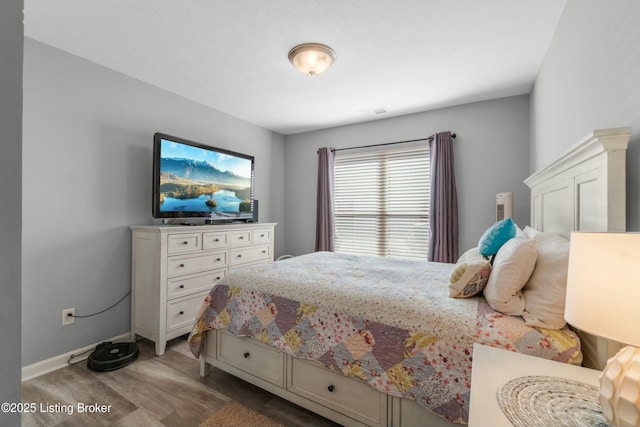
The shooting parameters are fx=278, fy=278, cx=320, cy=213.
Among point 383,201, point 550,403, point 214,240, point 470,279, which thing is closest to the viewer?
point 550,403

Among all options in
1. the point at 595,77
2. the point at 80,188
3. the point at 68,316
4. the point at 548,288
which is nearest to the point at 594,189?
the point at 548,288

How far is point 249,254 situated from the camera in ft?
11.1

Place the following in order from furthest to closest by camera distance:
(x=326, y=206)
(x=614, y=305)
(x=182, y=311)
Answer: (x=326, y=206) < (x=182, y=311) < (x=614, y=305)

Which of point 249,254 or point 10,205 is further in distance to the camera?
point 249,254

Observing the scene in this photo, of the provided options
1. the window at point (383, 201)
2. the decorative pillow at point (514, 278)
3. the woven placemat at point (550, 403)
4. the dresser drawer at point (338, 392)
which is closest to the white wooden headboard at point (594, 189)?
the decorative pillow at point (514, 278)

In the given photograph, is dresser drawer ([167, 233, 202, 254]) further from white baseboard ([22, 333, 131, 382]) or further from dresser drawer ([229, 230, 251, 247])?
white baseboard ([22, 333, 131, 382])

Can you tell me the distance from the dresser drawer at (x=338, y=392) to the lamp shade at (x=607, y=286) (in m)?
1.10

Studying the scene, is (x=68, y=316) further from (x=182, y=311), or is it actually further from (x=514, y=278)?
(x=514, y=278)

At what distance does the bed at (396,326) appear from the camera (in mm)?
1208

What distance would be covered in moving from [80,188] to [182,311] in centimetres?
140

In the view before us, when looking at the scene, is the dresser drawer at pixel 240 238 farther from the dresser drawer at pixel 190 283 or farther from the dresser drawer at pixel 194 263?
the dresser drawer at pixel 190 283

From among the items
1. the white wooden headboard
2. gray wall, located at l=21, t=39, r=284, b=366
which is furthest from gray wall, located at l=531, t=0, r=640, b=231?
gray wall, located at l=21, t=39, r=284, b=366

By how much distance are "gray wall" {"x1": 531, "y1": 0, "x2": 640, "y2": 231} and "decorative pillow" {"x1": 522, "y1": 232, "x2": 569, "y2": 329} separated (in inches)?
10.2

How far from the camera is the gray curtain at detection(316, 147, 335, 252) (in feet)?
14.0
